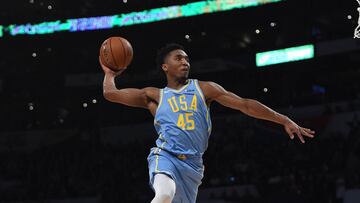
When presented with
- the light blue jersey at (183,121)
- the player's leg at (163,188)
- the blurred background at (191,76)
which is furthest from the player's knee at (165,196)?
the blurred background at (191,76)

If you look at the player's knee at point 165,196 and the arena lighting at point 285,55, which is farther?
the arena lighting at point 285,55

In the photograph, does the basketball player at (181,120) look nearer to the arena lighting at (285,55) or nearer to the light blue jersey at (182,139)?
the light blue jersey at (182,139)

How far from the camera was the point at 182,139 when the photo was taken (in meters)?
5.41

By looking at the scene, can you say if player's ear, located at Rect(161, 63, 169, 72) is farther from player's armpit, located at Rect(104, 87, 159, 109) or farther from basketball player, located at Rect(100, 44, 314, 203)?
player's armpit, located at Rect(104, 87, 159, 109)

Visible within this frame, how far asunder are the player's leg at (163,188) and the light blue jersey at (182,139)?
6 centimetres

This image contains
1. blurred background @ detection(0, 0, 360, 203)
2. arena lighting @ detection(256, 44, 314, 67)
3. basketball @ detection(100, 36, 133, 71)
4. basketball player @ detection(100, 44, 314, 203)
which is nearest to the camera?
basketball player @ detection(100, 44, 314, 203)

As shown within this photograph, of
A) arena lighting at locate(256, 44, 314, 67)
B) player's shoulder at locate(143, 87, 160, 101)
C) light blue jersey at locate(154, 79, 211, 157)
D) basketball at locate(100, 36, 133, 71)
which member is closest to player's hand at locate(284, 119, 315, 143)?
light blue jersey at locate(154, 79, 211, 157)

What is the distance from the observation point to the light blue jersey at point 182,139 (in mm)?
5324

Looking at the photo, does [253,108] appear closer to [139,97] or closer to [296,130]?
[296,130]

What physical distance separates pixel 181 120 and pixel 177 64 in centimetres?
58

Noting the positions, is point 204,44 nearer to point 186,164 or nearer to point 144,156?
point 144,156

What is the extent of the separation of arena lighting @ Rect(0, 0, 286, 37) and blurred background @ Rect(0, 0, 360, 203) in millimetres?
60

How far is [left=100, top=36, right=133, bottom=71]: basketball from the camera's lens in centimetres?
618

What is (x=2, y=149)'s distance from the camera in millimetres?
23781
